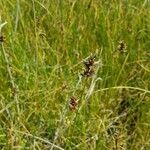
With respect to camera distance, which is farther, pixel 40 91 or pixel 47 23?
pixel 47 23

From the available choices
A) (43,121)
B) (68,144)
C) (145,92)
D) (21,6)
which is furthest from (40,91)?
(21,6)

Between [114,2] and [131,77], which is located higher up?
[114,2]

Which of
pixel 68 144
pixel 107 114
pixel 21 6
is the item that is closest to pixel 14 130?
pixel 68 144

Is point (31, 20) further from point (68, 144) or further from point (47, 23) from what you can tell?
point (68, 144)

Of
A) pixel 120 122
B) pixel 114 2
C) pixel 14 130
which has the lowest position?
pixel 120 122

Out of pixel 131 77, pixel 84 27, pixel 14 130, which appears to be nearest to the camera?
pixel 14 130

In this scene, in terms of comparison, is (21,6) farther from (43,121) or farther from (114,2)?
(43,121)

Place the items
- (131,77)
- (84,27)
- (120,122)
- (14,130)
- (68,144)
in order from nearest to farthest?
(14,130) → (68,144) → (120,122) → (131,77) → (84,27)
